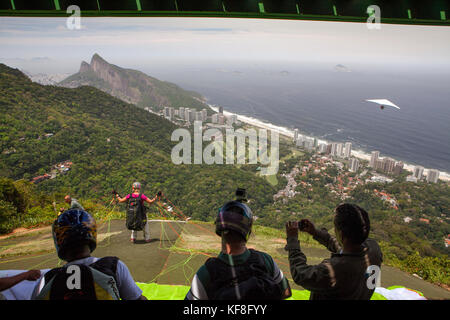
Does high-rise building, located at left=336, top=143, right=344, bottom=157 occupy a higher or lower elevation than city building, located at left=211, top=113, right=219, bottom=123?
lower

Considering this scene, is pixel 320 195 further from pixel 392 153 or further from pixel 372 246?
pixel 372 246

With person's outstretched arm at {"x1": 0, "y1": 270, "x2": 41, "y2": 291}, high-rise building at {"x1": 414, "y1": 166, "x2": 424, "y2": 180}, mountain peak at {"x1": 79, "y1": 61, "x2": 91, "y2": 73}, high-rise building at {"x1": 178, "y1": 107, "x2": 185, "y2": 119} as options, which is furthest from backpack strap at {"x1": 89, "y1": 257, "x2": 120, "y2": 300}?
mountain peak at {"x1": 79, "y1": 61, "x2": 91, "y2": 73}

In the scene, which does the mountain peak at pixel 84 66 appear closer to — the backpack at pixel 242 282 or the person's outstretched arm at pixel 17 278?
the person's outstretched arm at pixel 17 278

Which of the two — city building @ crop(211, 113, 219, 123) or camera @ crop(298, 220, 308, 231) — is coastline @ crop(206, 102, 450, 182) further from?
camera @ crop(298, 220, 308, 231)

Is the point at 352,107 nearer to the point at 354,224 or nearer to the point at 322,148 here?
the point at 322,148

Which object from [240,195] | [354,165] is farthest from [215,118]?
[240,195]
